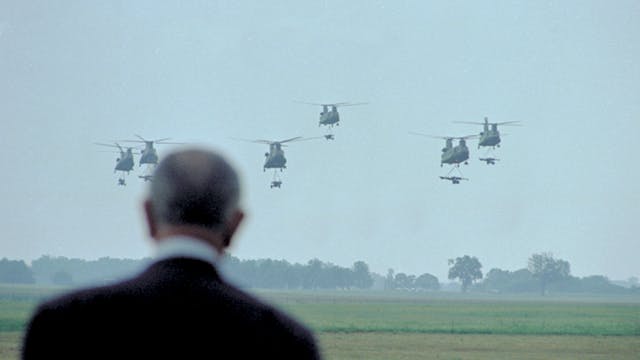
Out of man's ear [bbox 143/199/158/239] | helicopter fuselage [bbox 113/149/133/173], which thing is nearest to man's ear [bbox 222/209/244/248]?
man's ear [bbox 143/199/158/239]

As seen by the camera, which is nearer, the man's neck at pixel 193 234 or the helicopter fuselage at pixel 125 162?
the man's neck at pixel 193 234

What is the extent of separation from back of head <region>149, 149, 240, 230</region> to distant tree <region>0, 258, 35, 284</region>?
141 meters

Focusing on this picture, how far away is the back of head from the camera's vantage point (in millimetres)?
3393

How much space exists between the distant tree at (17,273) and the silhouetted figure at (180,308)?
141m

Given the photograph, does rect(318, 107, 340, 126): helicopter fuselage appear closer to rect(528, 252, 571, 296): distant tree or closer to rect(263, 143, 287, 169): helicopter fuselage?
rect(263, 143, 287, 169): helicopter fuselage

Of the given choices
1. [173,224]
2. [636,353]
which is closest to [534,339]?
[636,353]

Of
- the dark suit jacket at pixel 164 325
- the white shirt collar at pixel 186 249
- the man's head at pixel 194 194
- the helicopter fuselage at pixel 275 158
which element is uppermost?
the helicopter fuselage at pixel 275 158

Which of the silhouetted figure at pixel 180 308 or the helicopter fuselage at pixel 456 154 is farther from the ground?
the helicopter fuselage at pixel 456 154

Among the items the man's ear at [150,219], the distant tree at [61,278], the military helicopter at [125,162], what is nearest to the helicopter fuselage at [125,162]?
the military helicopter at [125,162]

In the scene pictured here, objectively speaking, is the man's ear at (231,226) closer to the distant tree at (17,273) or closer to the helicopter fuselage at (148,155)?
the helicopter fuselage at (148,155)

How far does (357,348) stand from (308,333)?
3614 cm

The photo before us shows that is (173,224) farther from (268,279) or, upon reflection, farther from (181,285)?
(268,279)

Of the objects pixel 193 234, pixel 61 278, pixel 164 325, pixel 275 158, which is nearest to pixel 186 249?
pixel 193 234

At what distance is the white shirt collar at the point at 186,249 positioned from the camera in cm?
339
